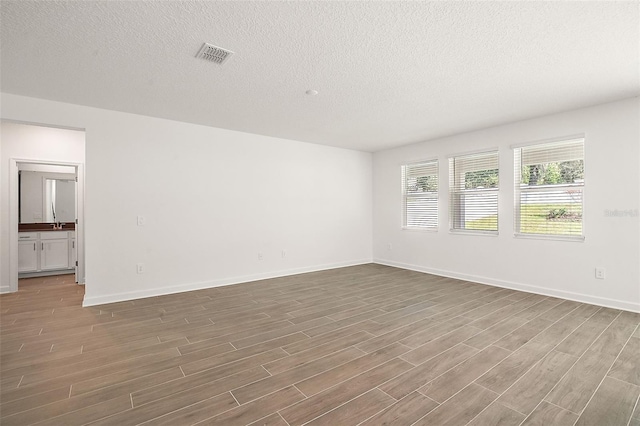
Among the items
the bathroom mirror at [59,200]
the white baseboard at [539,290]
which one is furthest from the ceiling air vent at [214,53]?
the bathroom mirror at [59,200]

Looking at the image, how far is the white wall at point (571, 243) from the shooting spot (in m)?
3.56

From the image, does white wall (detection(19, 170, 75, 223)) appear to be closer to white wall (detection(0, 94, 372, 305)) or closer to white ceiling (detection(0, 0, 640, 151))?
white wall (detection(0, 94, 372, 305))

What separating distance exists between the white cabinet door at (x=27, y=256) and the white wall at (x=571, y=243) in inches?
289

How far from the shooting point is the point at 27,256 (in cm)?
546

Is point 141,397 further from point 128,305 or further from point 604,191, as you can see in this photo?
point 604,191

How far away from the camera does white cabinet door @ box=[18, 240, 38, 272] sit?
5.41 meters

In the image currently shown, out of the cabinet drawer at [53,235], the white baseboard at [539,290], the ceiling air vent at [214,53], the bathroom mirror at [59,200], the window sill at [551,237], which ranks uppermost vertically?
the ceiling air vent at [214,53]

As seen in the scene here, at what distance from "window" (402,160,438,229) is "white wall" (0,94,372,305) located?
1.39 metres

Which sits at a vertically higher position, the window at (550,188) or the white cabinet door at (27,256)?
the window at (550,188)

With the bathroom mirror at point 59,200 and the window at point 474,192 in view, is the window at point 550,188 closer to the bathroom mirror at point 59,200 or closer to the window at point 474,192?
the window at point 474,192

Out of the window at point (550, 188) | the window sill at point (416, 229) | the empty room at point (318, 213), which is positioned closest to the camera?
the empty room at point (318, 213)

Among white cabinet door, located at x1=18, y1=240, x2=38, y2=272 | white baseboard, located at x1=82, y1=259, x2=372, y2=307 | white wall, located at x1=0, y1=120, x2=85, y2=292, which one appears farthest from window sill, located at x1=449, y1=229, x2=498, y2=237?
white cabinet door, located at x1=18, y1=240, x2=38, y2=272

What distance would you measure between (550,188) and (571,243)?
803mm

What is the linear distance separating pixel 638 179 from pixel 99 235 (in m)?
6.76
